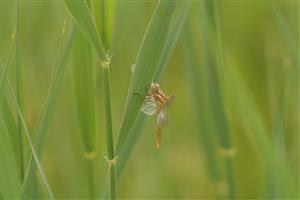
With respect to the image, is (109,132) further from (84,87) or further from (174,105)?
(174,105)

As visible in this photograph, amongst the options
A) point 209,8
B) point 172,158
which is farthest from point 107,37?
point 172,158

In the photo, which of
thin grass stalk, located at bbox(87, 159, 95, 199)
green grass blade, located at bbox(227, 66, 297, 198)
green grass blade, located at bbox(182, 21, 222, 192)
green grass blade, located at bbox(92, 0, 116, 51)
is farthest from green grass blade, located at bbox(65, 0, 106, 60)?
green grass blade, located at bbox(182, 21, 222, 192)

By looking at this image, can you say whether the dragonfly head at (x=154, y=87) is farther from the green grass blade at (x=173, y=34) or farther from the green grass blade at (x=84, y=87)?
the green grass blade at (x=84, y=87)

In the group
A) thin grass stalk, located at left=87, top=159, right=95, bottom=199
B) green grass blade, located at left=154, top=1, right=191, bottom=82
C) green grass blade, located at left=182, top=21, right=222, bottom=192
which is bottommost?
thin grass stalk, located at left=87, top=159, right=95, bottom=199

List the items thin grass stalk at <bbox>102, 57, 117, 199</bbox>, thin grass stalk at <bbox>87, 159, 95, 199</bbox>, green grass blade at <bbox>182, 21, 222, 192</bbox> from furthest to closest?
green grass blade at <bbox>182, 21, 222, 192</bbox> → thin grass stalk at <bbox>87, 159, 95, 199</bbox> → thin grass stalk at <bbox>102, 57, 117, 199</bbox>

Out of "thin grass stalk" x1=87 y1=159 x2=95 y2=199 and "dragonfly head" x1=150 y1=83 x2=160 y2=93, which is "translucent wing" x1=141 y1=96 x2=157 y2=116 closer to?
"dragonfly head" x1=150 y1=83 x2=160 y2=93
